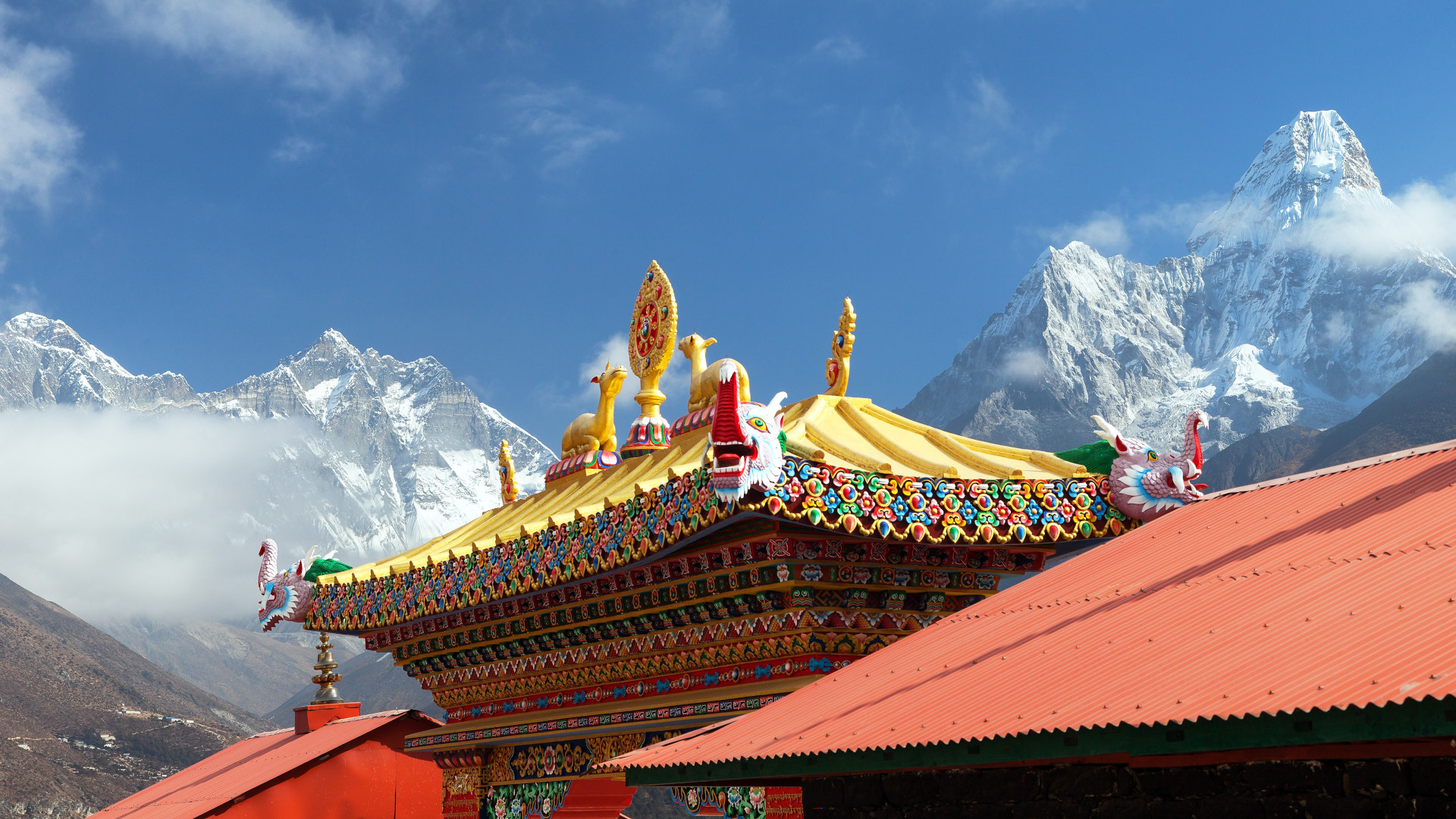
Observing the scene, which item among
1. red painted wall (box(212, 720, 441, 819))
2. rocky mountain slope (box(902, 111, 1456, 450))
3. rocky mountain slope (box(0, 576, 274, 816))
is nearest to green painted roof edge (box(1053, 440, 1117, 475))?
red painted wall (box(212, 720, 441, 819))

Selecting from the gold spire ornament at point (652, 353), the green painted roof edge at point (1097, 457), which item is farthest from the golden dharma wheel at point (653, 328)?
the green painted roof edge at point (1097, 457)

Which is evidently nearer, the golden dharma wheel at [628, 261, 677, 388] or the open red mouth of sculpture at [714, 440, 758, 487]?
the open red mouth of sculpture at [714, 440, 758, 487]

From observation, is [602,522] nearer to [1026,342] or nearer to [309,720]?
[309,720]

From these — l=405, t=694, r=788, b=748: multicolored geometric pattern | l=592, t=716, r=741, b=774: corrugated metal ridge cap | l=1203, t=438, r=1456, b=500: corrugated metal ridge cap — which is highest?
l=1203, t=438, r=1456, b=500: corrugated metal ridge cap

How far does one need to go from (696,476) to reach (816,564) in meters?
0.84

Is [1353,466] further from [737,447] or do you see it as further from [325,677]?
[325,677]

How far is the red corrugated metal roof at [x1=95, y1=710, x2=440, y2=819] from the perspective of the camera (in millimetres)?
12312

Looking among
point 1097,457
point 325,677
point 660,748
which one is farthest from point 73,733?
point 1097,457

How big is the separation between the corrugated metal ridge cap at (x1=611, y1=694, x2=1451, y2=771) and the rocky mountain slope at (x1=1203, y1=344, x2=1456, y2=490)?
139 ft

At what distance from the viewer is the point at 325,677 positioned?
15297 millimetres

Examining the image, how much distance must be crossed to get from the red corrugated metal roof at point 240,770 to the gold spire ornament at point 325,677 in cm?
51

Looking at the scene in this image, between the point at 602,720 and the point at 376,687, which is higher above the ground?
the point at 376,687

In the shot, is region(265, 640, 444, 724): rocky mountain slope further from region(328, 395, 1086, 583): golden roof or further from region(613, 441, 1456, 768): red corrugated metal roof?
region(613, 441, 1456, 768): red corrugated metal roof

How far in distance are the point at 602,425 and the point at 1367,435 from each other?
153 feet
